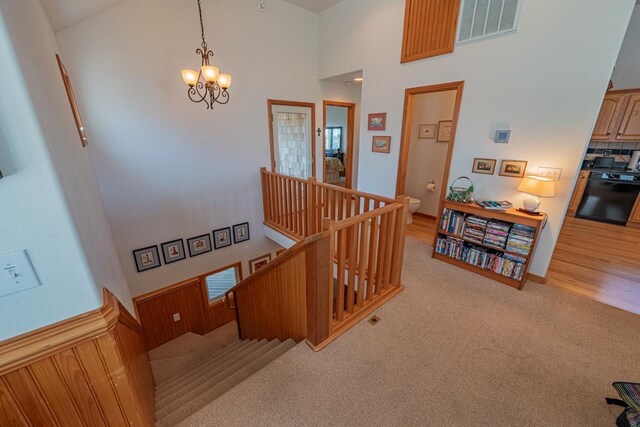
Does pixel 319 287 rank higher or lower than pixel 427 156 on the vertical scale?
lower

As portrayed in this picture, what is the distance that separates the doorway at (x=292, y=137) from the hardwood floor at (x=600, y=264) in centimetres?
402

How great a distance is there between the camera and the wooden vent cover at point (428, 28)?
2867 millimetres

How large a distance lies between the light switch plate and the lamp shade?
345 centimetres

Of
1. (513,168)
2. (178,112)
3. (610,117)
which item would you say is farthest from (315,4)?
(610,117)

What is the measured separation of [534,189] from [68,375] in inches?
137

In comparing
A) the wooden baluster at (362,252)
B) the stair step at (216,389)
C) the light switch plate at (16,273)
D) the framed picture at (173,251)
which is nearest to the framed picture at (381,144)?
the wooden baluster at (362,252)

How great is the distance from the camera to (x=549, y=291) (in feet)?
8.49

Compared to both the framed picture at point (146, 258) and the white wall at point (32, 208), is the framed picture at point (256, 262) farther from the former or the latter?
the white wall at point (32, 208)

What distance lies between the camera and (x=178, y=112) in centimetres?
335

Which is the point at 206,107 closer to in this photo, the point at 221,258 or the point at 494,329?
the point at 221,258

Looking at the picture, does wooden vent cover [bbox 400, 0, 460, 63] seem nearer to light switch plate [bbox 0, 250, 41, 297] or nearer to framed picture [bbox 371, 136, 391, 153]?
framed picture [bbox 371, 136, 391, 153]

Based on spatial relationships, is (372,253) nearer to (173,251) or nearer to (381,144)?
(381,144)

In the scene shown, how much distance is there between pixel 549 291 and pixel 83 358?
3.70m

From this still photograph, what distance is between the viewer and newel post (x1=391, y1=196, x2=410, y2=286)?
7.27ft
